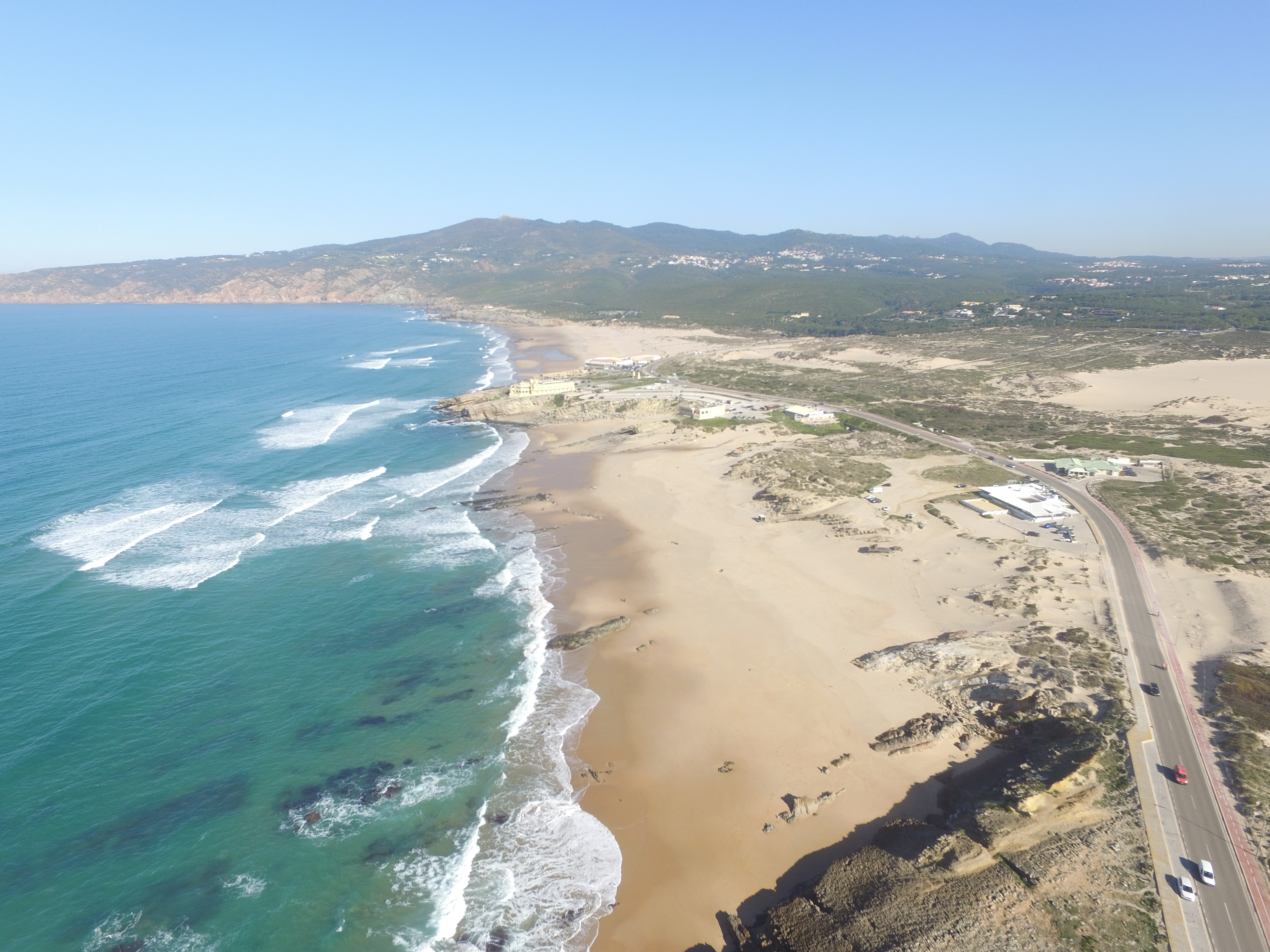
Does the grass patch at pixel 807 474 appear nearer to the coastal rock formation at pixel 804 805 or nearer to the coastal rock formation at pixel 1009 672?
the coastal rock formation at pixel 1009 672

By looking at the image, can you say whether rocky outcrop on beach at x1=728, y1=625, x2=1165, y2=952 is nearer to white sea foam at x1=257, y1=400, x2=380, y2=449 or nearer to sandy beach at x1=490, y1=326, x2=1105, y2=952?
sandy beach at x1=490, y1=326, x2=1105, y2=952

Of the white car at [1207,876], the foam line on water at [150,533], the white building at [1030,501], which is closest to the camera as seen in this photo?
the white car at [1207,876]

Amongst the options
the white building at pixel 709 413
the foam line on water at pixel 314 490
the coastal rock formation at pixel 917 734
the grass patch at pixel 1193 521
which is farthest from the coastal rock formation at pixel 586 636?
the white building at pixel 709 413

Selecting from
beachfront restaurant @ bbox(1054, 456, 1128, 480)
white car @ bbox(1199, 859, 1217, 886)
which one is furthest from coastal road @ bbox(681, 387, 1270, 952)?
beachfront restaurant @ bbox(1054, 456, 1128, 480)

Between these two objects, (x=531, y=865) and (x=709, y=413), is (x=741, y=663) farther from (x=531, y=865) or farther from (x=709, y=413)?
(x=709, y=413)

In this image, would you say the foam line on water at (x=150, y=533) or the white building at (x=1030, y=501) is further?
the white building at (x=1030, y=501)

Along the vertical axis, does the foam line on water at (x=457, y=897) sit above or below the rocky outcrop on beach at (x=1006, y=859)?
below
